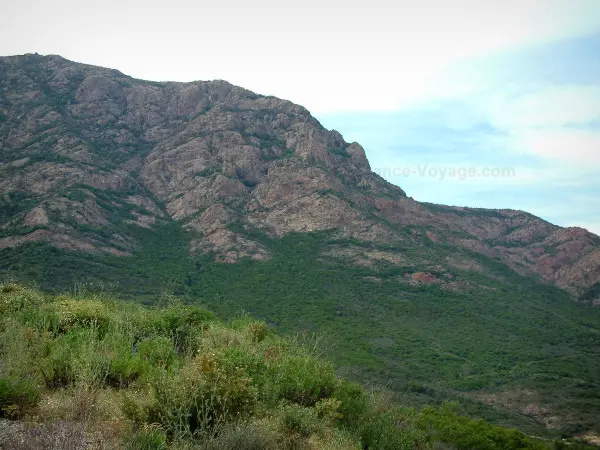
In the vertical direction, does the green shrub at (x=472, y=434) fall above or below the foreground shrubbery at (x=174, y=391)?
below

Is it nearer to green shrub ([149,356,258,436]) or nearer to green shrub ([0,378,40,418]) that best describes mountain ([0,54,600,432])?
green shrub ([149,356,258,436])

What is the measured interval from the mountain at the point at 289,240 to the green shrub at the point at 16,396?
40.4 m

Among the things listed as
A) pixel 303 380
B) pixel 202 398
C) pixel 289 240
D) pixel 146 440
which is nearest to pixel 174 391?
pixel 202 398

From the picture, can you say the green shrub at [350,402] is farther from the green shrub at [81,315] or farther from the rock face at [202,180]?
the rock face at [202,180]

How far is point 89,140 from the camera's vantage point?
123 meters

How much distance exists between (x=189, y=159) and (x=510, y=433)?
109 m

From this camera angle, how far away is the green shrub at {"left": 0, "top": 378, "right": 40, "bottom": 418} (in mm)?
5961

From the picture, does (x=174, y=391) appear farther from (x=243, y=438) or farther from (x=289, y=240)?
(x=289, y=240)

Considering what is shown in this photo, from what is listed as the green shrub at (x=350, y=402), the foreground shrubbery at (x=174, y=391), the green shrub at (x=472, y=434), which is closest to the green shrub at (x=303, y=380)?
the foreground shrubbery at (x=174, y=391)

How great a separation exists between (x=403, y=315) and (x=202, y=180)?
6246 cm

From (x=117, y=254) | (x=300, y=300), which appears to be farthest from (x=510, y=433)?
(x=117, y=254)

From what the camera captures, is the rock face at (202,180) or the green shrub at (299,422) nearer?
the green shrub at (299,422)

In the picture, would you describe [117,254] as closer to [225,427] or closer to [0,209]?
[0,209]

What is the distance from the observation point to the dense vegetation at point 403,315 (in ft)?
170
